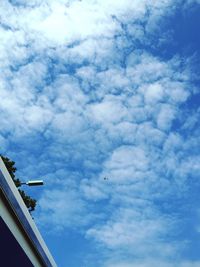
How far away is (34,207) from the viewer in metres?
40.7

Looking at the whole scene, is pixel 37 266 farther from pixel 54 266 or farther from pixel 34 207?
pixel 34 207

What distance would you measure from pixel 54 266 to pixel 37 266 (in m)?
1.63

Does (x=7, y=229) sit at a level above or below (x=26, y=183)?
below

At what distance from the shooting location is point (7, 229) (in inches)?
309

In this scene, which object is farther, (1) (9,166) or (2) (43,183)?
(1) (9,166)

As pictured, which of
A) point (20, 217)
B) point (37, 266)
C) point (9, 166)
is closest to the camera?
point (20, 217)

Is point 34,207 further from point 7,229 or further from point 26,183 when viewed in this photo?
point 7,229

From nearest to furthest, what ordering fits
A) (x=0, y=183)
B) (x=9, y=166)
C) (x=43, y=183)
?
(x=0, y=183)
(x=43, y=183)
(x=9, y=166)

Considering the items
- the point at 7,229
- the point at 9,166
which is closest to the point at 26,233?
the point at 7,229

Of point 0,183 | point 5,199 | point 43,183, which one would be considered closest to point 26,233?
point 5,199

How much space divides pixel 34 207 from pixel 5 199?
34.1 metres

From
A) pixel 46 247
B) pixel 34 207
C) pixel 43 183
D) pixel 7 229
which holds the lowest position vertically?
pixel 7 229

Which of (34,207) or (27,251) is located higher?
(34,207)

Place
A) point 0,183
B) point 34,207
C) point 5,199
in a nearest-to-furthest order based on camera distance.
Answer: point 0,183, point 5,199, point 34,207
